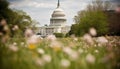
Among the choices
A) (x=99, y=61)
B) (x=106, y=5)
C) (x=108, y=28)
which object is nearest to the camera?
(x=99, y=61)

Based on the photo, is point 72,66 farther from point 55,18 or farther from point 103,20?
point 55,18

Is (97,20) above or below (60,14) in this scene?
above

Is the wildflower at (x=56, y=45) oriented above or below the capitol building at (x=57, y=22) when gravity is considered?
above

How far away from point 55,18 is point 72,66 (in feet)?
320

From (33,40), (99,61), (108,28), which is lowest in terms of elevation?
(108,28)

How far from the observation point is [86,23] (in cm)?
3197

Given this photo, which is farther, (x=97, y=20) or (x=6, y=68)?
(x=97, y=20)

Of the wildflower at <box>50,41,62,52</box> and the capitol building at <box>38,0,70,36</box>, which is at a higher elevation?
the wildflower at <box>50,41,62,52</box>

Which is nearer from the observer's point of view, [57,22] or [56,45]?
[56,45]

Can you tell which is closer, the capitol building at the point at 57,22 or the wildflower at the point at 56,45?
the wildflower at the point at 56,45

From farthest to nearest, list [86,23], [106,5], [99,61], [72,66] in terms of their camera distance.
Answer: [106,5] < [86,23] < [99,61] < [72,66]

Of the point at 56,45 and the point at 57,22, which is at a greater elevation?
the point at 56,45

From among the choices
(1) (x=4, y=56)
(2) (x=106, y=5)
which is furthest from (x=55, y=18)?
(1) (x=4, y=56)

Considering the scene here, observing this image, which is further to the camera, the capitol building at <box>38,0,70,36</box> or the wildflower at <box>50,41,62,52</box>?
the capitol building at <box>38,0,70,36</box>
